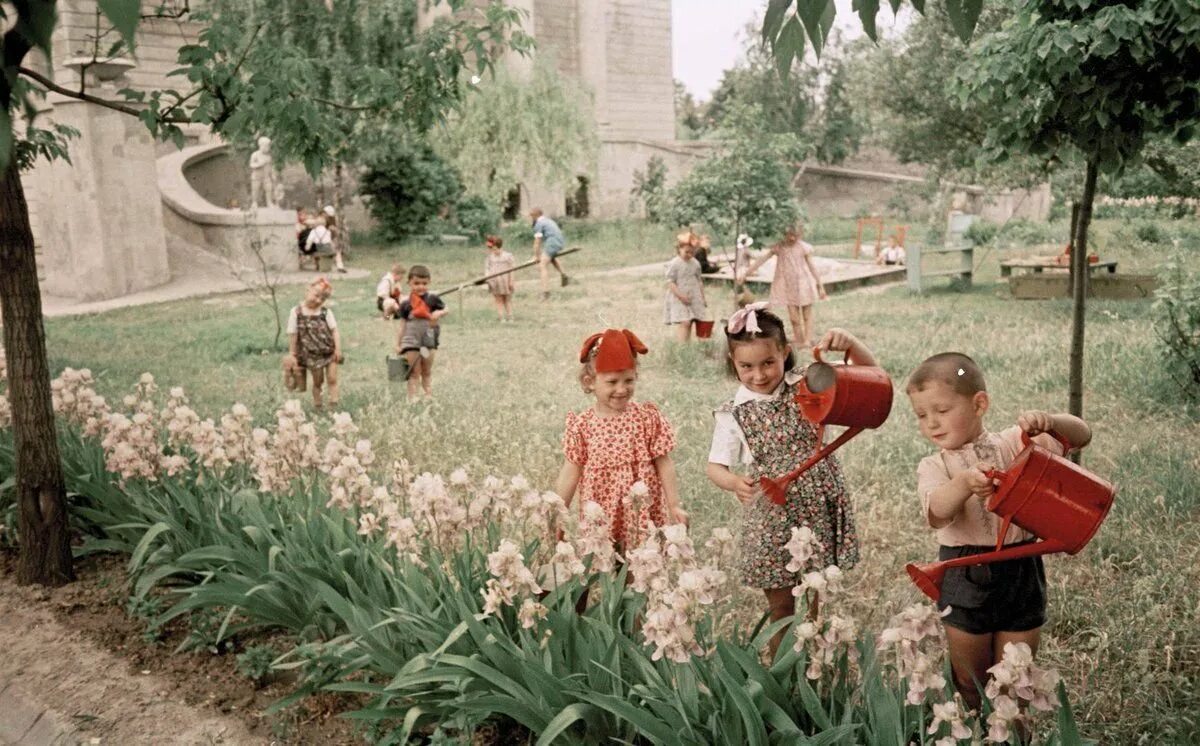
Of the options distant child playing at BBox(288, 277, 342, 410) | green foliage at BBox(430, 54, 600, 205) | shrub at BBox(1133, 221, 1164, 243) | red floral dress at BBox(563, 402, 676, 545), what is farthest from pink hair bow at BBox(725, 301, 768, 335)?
green foliage at BBox(430, 54, 600, 205)

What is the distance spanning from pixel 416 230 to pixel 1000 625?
26.3 metres

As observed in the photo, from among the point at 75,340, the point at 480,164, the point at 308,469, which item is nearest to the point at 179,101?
the point at 308,469

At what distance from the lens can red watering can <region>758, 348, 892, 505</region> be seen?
286 cm

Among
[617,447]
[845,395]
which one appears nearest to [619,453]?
[617,447]

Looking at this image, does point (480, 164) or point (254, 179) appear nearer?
point (254, 179)

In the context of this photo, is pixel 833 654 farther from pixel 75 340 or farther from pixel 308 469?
pixel 75 340

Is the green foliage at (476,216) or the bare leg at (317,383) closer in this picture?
the bare leg at (317,383)

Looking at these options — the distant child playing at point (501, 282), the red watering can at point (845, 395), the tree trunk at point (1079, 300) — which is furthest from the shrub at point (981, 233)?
the red watering can at point (845, 395)

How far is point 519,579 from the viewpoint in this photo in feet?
9.89

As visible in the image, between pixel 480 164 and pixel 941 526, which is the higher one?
pixel 480 164

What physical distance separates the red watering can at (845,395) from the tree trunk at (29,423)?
145 inches

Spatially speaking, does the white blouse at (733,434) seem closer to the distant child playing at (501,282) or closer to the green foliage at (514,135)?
the distant child playing at (501,282)

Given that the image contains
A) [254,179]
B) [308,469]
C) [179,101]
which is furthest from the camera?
[254,179]

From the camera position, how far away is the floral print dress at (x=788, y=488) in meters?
3.56
